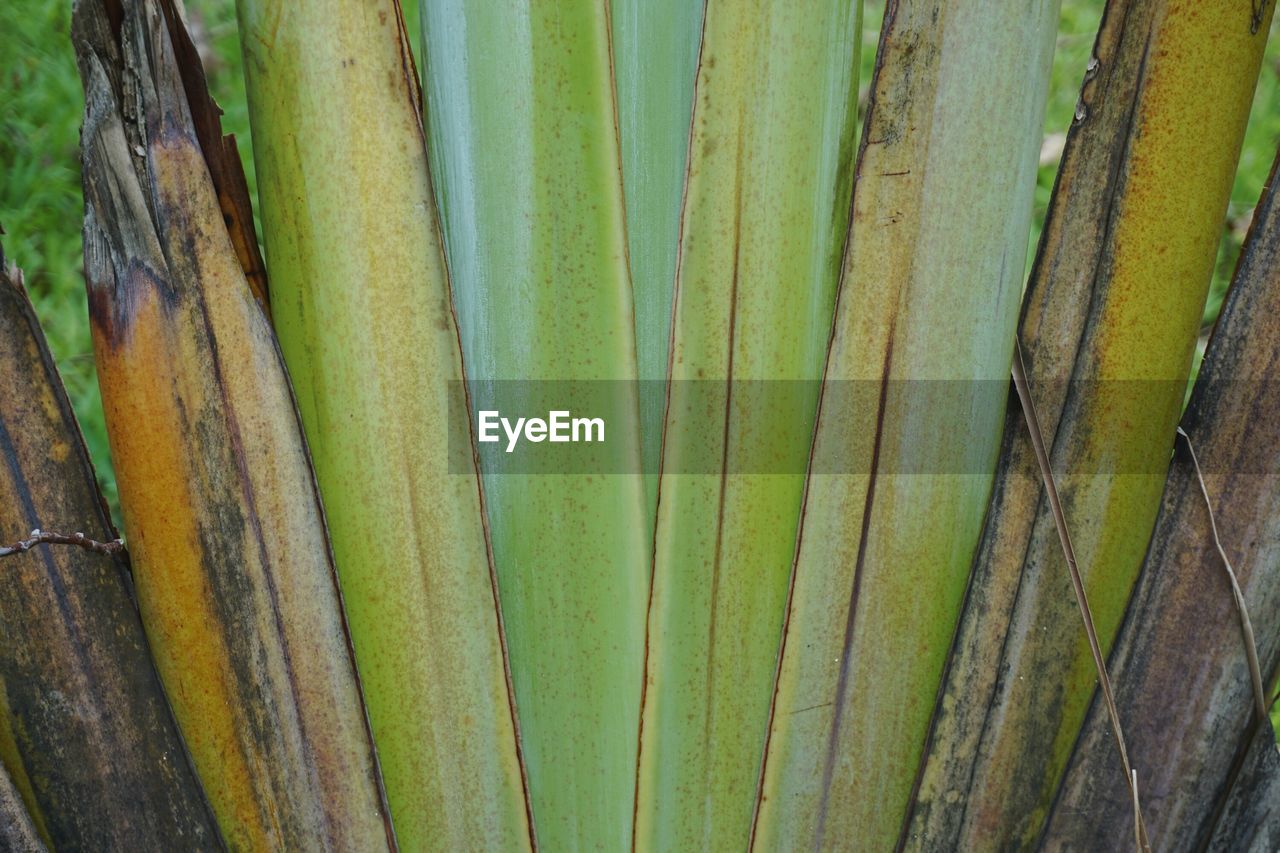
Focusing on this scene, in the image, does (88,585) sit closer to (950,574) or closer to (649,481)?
(649,481)

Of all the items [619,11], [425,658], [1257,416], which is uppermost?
[619,11]

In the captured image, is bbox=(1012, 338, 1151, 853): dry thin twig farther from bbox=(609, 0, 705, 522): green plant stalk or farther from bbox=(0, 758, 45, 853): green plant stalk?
bbox=(0, 758, 45, 853): green plant stalk

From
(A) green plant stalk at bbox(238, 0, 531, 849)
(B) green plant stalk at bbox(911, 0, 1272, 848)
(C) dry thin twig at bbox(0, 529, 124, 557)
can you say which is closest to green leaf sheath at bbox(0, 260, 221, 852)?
(C) dry thin twig at bbox(0, 529, 124, 557)

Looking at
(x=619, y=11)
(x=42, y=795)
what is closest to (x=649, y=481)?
(x=619, y=11)

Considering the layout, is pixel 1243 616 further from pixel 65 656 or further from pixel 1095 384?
pixel 65 656

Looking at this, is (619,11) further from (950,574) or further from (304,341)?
(950,574)

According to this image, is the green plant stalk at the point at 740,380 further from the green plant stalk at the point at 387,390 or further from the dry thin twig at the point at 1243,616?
the dry thin twig at the point at 1243,616

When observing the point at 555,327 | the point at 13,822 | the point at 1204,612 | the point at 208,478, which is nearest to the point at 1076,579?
the point at 1204,612

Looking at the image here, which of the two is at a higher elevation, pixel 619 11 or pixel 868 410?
pixel 619 11
